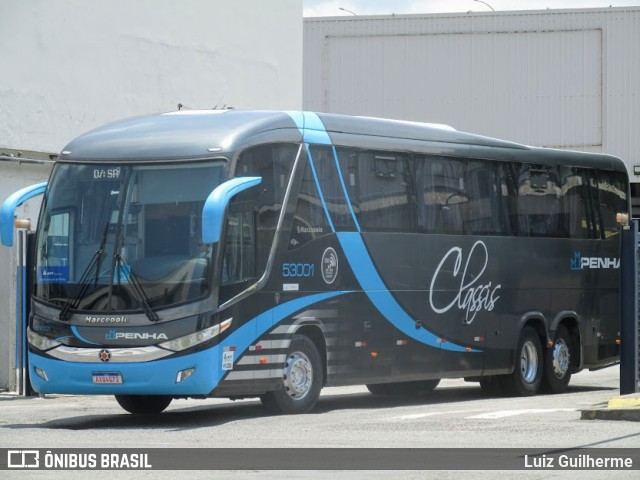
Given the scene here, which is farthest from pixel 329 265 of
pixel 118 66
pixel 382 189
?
pixel 118 66

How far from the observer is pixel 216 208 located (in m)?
15.7

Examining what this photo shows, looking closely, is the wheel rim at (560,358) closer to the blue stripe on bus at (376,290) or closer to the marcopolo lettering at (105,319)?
the blue stripe on bus at (376,290)

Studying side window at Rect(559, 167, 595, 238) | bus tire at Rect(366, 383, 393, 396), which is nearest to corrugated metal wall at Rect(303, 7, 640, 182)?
side window at Rect(559, 167, 595, 238)

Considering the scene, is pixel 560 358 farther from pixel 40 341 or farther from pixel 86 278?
pixel 40 341

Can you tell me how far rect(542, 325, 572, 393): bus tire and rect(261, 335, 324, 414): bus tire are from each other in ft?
19.8

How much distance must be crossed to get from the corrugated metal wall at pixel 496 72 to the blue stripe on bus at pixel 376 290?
97.7 feet

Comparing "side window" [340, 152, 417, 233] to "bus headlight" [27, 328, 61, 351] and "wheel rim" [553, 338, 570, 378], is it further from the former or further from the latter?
"wheel rim" [553, 338, 570, 378]

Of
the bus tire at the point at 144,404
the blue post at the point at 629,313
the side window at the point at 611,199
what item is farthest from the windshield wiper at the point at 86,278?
the side window at the point at 611,199

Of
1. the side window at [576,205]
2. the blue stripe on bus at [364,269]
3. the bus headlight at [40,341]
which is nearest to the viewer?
the bus headlight at [40,341]

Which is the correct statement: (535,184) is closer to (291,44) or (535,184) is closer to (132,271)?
(132,271)

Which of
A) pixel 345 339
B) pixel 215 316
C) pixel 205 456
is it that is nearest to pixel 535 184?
pixel 345 339

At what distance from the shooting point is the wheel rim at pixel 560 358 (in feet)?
76.5

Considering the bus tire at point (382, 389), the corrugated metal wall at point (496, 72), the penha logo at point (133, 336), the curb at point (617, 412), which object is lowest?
the bus tire at point (382, 389)

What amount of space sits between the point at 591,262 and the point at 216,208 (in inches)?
400
